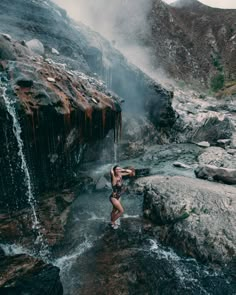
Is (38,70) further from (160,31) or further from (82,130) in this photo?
(160,31)

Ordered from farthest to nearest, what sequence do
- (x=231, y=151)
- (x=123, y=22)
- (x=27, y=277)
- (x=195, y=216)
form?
(x=123, y=22)
(x=231, y=151)
(x=195, y=216)
(x=27, y=277)

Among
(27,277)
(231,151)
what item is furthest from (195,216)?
(231,151)

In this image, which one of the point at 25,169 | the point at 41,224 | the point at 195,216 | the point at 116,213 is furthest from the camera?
the point at 116,213

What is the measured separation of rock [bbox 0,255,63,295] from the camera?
5.67m

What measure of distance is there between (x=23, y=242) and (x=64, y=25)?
17.1m

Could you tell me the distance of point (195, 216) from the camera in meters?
8.27

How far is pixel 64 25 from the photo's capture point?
2030cm

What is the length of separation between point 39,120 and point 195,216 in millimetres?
5547

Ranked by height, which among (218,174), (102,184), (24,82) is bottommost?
(102,184)

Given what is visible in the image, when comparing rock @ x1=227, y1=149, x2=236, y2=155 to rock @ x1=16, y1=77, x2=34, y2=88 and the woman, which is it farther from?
rock @ x1=16, y1=77, x2=34, y2=88

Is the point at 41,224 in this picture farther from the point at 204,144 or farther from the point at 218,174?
the point at 204,144

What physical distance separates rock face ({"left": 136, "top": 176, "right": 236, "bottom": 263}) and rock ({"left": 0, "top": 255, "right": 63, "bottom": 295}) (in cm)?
355

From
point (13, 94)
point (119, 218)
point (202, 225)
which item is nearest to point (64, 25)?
point (13, 94)

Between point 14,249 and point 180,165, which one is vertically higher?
point 14,249
